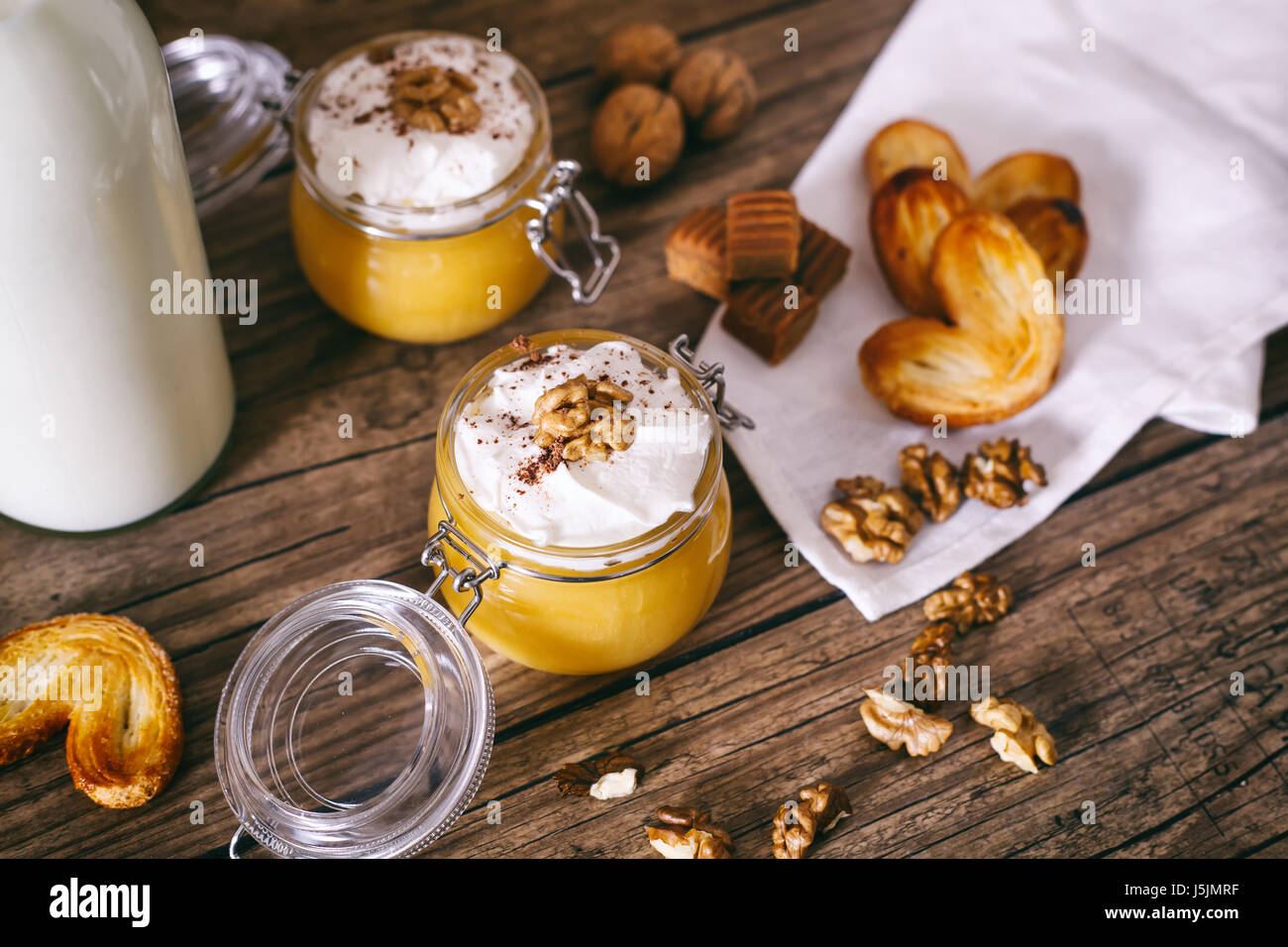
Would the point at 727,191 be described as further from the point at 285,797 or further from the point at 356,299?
the point at 285,797

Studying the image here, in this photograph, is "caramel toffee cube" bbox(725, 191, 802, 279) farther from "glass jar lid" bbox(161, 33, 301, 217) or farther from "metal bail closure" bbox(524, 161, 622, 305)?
"glass jar lid" bbox(161, 33, 301, 217)

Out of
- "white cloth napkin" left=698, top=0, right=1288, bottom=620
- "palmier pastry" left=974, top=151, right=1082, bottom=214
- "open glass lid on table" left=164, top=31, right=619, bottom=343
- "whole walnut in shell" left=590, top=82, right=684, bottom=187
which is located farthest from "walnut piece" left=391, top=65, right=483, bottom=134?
"palmier pastry" left=974, top=151, right=1082, bottom=214

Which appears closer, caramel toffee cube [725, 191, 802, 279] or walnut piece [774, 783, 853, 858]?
walnut piece [774, 783, 853, 858]

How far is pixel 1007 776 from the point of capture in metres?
0.88

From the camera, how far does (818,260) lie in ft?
3.59

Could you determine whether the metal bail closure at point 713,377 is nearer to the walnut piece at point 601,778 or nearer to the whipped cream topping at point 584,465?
the whipped cream topping at point 584,465

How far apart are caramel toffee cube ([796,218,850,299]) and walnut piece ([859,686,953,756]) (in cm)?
42

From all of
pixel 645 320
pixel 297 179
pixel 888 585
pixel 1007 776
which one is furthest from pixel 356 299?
pixel 1007 776

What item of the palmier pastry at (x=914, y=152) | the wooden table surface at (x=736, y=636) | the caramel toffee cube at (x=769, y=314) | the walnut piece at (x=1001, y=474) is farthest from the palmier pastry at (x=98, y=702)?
the palmier pastry at (x=914, y=152)

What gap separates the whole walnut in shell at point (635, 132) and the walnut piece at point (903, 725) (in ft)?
2.05

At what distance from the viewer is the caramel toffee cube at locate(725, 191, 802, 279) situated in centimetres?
102

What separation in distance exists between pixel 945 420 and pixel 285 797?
672mm

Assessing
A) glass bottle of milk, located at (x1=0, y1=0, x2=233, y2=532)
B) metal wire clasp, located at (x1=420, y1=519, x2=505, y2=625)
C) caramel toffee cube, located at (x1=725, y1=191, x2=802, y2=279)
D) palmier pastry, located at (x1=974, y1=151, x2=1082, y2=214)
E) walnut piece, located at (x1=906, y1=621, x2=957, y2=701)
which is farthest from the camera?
palmier pastry, located at (x1=974, y1=151, x2=1082, y2=214)

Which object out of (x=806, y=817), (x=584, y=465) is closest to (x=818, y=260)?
(x=584, y=465)
